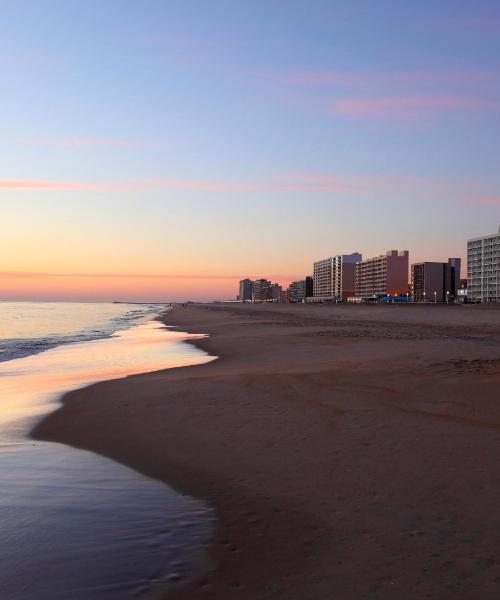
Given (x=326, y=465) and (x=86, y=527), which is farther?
(x=326, y=465)

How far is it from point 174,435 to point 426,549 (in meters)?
5.34

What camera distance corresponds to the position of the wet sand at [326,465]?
439cm

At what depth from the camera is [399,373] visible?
14211mm

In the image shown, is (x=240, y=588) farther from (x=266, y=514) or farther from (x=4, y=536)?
(x=4, y=536)

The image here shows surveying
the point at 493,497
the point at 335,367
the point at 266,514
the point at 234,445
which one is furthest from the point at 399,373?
the point at 266,514

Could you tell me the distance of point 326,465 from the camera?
730 centimetres

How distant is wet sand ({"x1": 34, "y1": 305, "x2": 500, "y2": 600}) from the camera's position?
4.39 metres

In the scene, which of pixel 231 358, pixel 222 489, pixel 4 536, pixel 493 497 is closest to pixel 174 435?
pixel 222 489

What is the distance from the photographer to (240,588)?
422 cm

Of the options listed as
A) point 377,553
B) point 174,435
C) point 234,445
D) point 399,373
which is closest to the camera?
point 377,553

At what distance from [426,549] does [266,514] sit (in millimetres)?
1679

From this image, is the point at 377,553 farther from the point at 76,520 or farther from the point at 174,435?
the point at 174,435

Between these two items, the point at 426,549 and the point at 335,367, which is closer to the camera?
the point at 426,549

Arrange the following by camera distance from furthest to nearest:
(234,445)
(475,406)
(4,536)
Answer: (475,406)
(234,445)
(4,536)
